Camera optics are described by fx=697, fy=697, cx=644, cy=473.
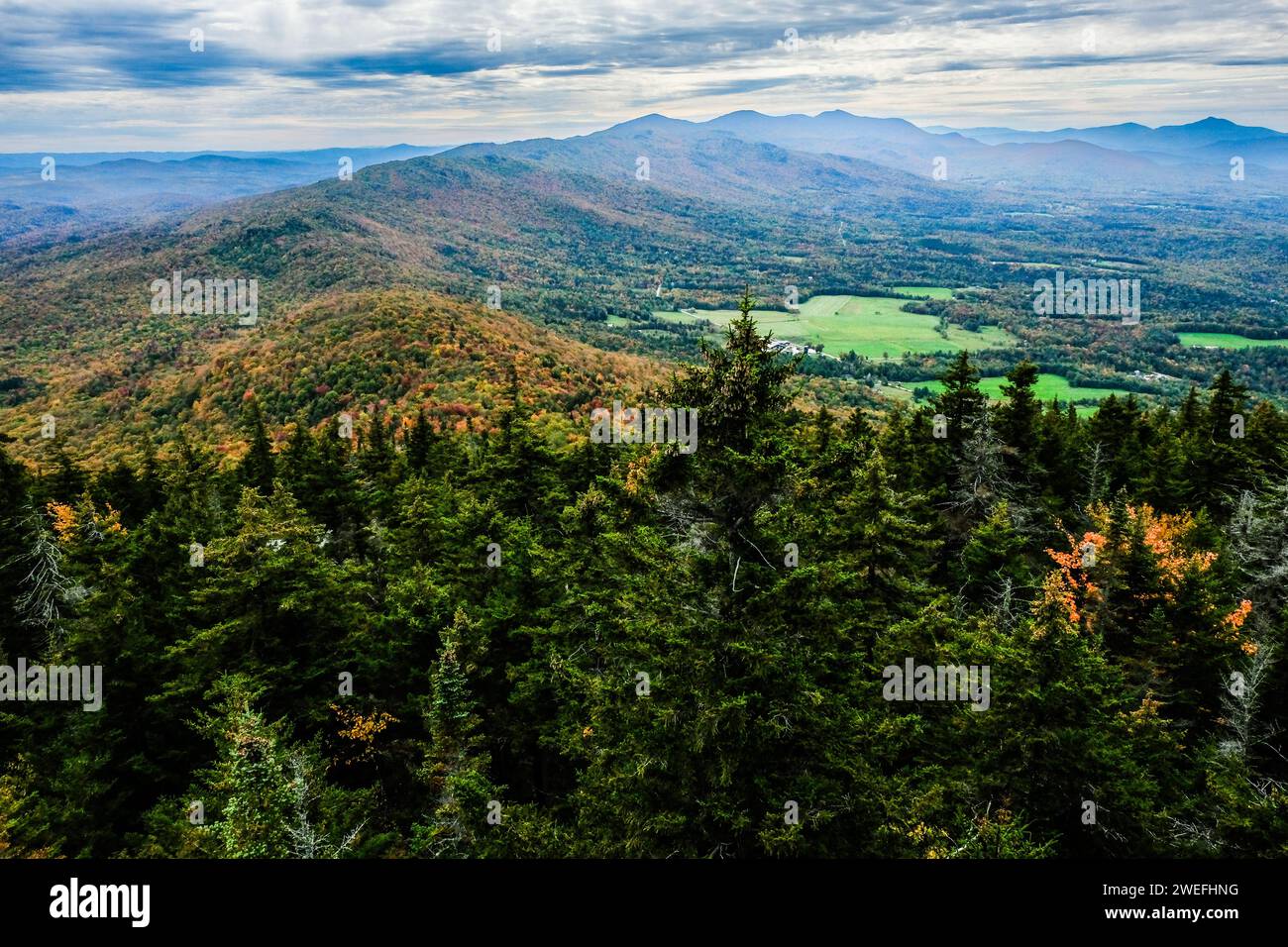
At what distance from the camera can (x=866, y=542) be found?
20578 millimetres

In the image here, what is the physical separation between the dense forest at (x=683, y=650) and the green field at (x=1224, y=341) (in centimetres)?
19314

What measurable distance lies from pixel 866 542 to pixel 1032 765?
7.55 metres

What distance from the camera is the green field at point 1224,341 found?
591ft

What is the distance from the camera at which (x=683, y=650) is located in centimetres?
1183

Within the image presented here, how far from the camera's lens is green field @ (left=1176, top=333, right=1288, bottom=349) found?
591ft

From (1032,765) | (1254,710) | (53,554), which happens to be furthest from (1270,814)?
(53,554)

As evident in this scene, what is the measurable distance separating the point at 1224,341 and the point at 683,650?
237m

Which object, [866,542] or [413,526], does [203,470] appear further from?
[866,542]
